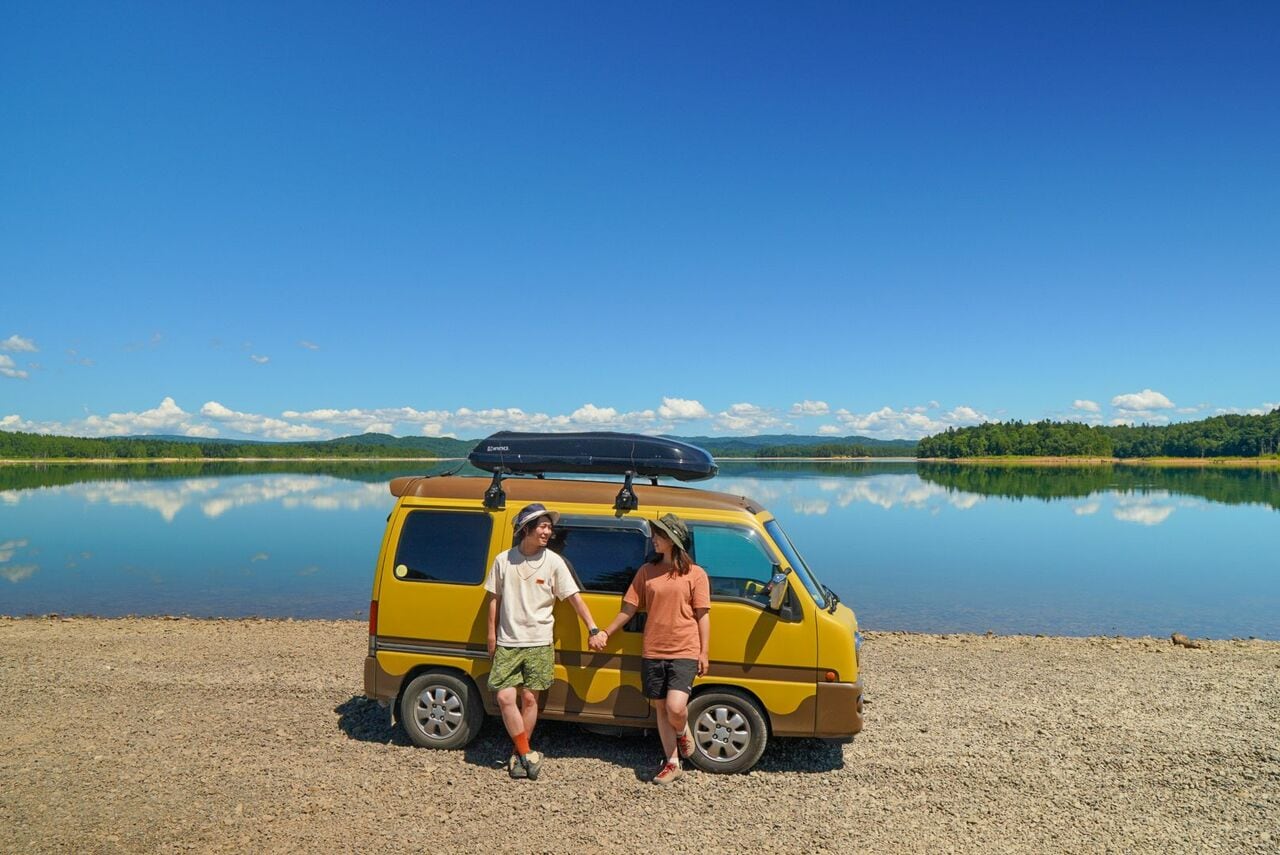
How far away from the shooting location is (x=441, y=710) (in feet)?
23.3

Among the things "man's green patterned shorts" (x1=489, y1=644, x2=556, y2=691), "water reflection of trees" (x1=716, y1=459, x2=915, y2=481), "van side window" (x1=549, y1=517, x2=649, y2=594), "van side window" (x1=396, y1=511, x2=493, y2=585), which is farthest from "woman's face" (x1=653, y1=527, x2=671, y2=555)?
"water reflection of trees" (x1=716, y1=459, x2=915, y2=481)

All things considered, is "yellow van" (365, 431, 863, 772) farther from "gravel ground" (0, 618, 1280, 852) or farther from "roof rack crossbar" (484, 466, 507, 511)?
"gravel ground" (0, 618, 1280, 852)

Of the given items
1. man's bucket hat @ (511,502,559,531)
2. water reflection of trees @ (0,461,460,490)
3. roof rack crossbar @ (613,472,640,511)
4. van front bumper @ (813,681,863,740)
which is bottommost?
water reflection of trees @ (0,461,460,490)

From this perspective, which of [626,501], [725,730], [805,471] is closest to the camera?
[725,730]

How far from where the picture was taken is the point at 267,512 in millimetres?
41250

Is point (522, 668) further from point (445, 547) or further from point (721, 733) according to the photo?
point (721, 733)

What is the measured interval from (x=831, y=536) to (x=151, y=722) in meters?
25.6

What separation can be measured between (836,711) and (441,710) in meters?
3.46

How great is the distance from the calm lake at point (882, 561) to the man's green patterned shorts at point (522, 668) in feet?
33.7

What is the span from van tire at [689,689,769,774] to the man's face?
1856 mm

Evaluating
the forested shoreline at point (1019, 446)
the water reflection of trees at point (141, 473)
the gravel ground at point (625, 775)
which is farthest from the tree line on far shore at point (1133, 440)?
the gravel ground at point (625, 775)

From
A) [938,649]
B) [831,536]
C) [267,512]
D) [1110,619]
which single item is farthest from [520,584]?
[267,512]

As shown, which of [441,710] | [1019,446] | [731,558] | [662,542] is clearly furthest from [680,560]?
[1019,446]

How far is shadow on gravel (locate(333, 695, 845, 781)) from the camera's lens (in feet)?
22.4
